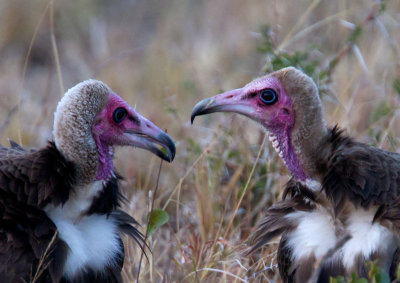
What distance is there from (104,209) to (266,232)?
87cm

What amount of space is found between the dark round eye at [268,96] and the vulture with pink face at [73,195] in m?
0.54

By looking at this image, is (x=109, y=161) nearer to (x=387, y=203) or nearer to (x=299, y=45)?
(x=387, y=203)

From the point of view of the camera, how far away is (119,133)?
3.66 m

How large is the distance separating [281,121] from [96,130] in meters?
0.96

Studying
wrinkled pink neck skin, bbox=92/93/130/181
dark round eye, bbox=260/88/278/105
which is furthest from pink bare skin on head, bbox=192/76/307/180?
wrinkled pink neck skin, bbox=92/93/130/181

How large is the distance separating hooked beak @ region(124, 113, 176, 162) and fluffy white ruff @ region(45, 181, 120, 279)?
1.04 ft

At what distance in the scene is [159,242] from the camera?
4.96 metres

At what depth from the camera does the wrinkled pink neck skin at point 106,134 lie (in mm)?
3557

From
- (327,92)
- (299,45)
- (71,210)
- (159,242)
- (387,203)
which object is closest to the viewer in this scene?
(387,203)

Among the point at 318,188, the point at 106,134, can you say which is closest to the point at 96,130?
the point at 106,134

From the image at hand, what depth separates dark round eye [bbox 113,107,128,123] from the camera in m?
3.62

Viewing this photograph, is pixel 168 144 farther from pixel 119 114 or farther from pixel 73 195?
pixel 73 195

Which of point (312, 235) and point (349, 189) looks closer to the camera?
point (349, 189)

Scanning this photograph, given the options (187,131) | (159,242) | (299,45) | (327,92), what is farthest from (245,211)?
(299,45)
